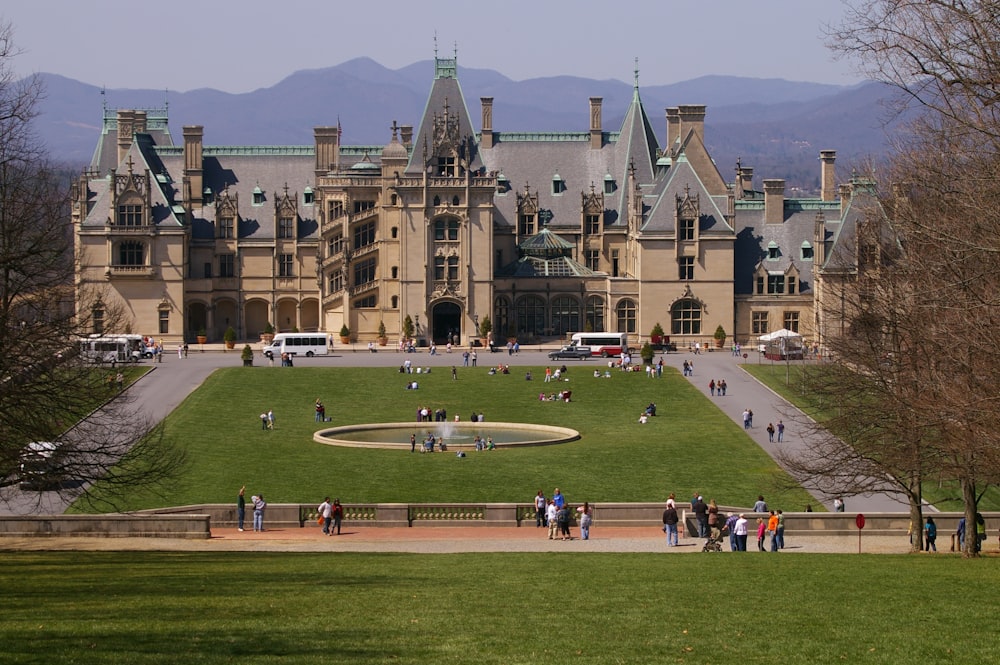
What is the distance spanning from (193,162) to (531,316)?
27874 millimetres

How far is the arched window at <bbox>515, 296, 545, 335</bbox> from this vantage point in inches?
4626

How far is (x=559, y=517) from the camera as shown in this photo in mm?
51750

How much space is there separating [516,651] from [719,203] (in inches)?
3717

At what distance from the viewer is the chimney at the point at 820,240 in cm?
11062

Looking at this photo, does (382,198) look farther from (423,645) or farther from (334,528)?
(423,645)

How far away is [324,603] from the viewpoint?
3062 cm

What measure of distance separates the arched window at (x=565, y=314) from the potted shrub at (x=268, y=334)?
19.6 m

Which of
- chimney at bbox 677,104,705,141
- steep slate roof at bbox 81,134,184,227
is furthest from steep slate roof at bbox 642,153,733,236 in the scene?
steep slate roof at bbox 81,134,184,227

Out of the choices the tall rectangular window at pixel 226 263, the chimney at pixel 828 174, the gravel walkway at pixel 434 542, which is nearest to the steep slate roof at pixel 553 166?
the chimney at pixel 828 174

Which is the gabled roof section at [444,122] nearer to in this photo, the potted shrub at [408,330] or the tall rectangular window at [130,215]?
the potted shrub at [408,330]

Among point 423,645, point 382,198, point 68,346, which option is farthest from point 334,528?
point 382,198

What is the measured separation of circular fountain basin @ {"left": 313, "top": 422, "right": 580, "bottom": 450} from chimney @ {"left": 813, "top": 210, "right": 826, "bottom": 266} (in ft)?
127

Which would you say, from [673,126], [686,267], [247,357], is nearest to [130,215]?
[247,357]

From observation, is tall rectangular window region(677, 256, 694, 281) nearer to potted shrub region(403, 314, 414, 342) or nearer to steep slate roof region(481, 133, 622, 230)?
steep slate roof region(481, 133, 622, 230)
